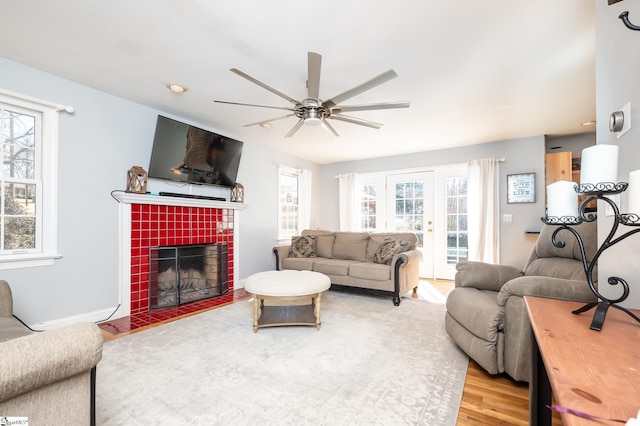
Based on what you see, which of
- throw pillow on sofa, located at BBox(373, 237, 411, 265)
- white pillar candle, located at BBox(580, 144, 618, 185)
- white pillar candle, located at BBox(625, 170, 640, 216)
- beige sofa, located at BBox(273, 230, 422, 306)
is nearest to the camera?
white pillar candle, located at BBox(625, 170, 640, 216)

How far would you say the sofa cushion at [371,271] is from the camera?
366cm

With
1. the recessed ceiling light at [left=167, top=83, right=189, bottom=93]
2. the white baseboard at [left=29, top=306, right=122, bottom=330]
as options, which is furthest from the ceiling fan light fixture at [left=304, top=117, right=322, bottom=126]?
the white baseboard at [left=29, top=306, right=122, bottom=330]

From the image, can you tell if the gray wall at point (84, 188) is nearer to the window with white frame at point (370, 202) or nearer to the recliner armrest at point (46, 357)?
the recliner armrest at point (46, 357)

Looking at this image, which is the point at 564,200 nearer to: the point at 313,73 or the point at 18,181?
the point at 313,73

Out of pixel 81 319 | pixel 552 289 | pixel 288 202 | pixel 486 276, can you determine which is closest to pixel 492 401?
pixel 552 289

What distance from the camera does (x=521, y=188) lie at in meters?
4.49

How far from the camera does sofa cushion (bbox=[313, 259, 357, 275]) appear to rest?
13.0ft

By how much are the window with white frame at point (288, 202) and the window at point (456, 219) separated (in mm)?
2829

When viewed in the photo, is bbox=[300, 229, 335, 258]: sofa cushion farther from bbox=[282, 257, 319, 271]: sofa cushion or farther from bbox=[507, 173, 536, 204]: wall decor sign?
bbox=[507, 173, 536, 204]: wall decor sign

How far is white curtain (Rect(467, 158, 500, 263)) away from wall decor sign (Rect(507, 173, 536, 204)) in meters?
0.18

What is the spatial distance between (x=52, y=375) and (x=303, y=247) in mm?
3734

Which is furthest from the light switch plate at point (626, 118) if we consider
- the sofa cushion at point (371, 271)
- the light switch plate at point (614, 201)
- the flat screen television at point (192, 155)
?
the flat screen television at point (192, 155)

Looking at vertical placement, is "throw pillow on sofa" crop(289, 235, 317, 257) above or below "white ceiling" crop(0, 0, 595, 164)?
below

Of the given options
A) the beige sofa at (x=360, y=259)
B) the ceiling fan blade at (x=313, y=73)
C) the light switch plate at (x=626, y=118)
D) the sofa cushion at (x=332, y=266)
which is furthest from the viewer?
the sofa cushion at (x=332, y=266)
